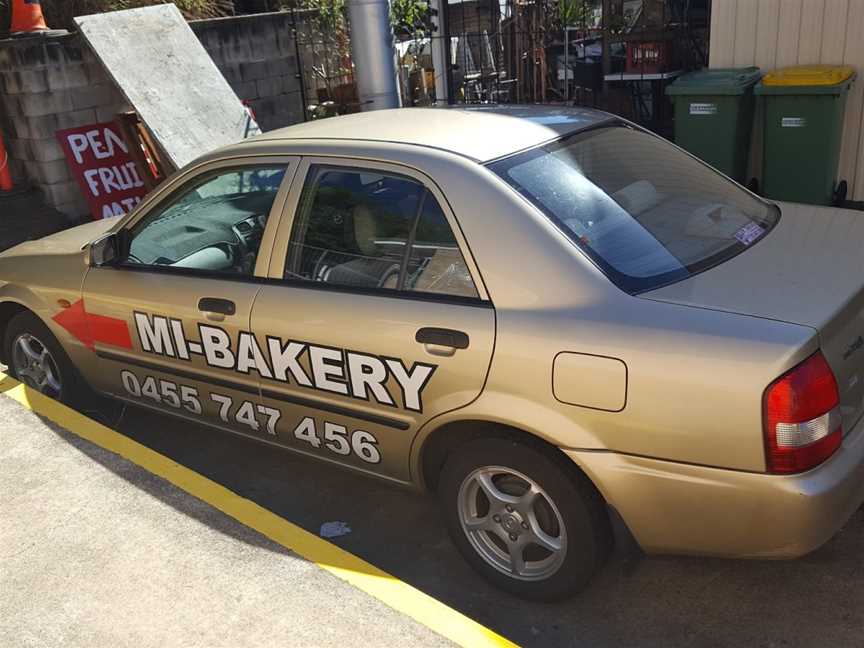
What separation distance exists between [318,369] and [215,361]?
0.61 metres

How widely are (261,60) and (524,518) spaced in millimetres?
7724

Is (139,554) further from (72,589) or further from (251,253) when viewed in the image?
(251,253)

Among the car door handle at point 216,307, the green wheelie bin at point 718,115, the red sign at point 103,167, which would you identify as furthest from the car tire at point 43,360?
the green wheelie bin at point 718,115

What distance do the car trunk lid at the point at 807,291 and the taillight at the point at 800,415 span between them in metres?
0.08

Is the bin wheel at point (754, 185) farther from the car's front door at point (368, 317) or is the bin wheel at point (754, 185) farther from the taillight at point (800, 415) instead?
the taillight at point (800, 415)

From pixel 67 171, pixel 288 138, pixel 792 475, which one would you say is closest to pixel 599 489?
pixel 792 475

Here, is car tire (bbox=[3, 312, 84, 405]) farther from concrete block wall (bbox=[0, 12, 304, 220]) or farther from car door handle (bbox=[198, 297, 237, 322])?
concrete block wall (bbox=[0, 12, 304, 220])

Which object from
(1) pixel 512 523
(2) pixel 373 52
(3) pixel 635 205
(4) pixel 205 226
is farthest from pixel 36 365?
(2) pixel 373 52

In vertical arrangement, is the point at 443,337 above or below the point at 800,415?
above

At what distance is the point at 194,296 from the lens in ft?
12.2

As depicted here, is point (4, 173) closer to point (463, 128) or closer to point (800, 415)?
point (463, 128)

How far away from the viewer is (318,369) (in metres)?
3.33

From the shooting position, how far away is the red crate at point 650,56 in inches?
357

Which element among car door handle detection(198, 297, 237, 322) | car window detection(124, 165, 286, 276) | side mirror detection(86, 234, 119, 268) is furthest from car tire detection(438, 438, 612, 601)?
side mirror detection(86, 234, 119, 268)
